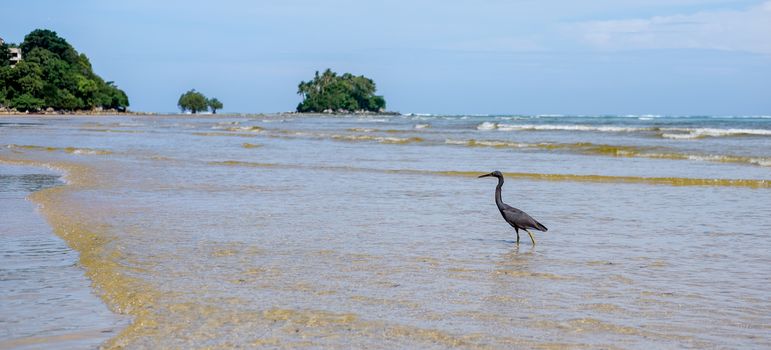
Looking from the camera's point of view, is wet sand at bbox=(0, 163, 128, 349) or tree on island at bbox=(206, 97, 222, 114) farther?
tree on island at bbox=(206, 97, 222, 114)

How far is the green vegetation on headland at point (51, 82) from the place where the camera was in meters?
108

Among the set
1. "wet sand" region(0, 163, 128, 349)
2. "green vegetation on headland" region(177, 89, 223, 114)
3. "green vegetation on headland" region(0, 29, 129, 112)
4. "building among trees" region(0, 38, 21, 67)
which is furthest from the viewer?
"green vegetation on headland" region(177, 89, 223, 114)

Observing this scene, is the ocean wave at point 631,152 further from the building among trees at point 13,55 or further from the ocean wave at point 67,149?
the building among trees at point 13,55

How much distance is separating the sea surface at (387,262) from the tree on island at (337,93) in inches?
6686

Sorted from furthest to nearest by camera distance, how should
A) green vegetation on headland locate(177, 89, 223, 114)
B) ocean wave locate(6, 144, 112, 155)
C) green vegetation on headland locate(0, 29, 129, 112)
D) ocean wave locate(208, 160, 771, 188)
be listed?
green vegetation on headland locate(177, 89, 223, 114) < green vegetation on headland locate(0, 29, 129, 112) < ocean wave locate(6, 144, 112, 155) < ocean wave locate(208, 160, 771, 188)

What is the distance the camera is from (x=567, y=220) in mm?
11305

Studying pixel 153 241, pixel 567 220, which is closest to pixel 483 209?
pixel 567 220

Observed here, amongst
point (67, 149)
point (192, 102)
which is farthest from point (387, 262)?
point (192, 102)

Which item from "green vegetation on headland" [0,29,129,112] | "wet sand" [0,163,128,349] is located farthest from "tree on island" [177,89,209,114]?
"wet sand" [0,163,128,349]

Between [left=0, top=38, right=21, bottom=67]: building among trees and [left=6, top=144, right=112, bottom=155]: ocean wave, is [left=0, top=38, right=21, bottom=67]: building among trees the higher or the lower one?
the higher one

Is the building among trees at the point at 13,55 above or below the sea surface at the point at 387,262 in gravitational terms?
above

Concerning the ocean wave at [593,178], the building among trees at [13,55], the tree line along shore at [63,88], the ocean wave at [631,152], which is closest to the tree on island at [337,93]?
the tree line along shore at [63,88]

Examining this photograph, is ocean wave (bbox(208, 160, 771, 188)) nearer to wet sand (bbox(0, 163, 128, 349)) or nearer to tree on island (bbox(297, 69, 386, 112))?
wet sand (bbox(0, 163, 128, 349))

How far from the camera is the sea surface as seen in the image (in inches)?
219
